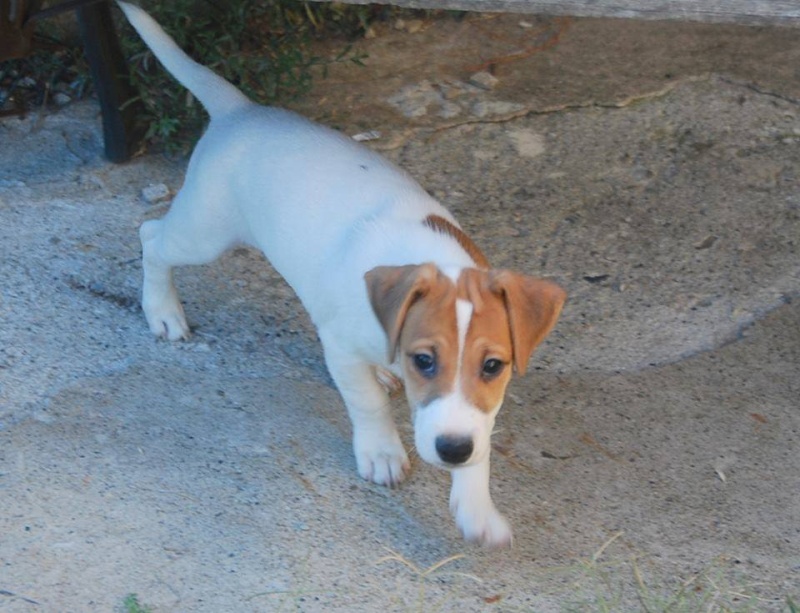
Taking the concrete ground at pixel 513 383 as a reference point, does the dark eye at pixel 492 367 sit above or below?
above

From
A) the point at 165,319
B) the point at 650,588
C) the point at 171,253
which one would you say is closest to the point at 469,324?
the point at 650,588

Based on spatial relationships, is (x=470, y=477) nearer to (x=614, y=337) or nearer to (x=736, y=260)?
(x=614, y=337)

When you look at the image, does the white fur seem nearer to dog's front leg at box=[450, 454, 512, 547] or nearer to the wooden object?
dog's front leg at box=[450, 454, 512, 547]

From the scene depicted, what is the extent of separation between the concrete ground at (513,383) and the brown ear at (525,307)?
0.62m

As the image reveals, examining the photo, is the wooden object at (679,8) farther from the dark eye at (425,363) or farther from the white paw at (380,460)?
the white paw at (380,460)

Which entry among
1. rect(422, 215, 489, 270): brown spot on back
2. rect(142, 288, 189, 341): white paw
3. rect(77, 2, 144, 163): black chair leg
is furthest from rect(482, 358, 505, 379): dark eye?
rect(77, 2, 144, 163): black chair leg

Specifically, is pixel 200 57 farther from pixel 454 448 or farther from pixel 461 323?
pixel 454 448

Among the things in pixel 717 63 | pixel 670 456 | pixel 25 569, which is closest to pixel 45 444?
pixel 25 569

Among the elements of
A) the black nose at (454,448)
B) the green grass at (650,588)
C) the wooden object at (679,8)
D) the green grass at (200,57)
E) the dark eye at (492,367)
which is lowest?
the green grass at (650,588)

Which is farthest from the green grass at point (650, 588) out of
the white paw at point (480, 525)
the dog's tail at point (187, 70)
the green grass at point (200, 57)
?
the green grass at point (200, 57)

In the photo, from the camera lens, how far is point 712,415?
4082 mm

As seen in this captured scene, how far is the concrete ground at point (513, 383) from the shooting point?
3352mm

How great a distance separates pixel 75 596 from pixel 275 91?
2.86 metres

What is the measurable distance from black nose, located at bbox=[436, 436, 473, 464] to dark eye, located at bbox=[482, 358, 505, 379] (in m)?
0.20
